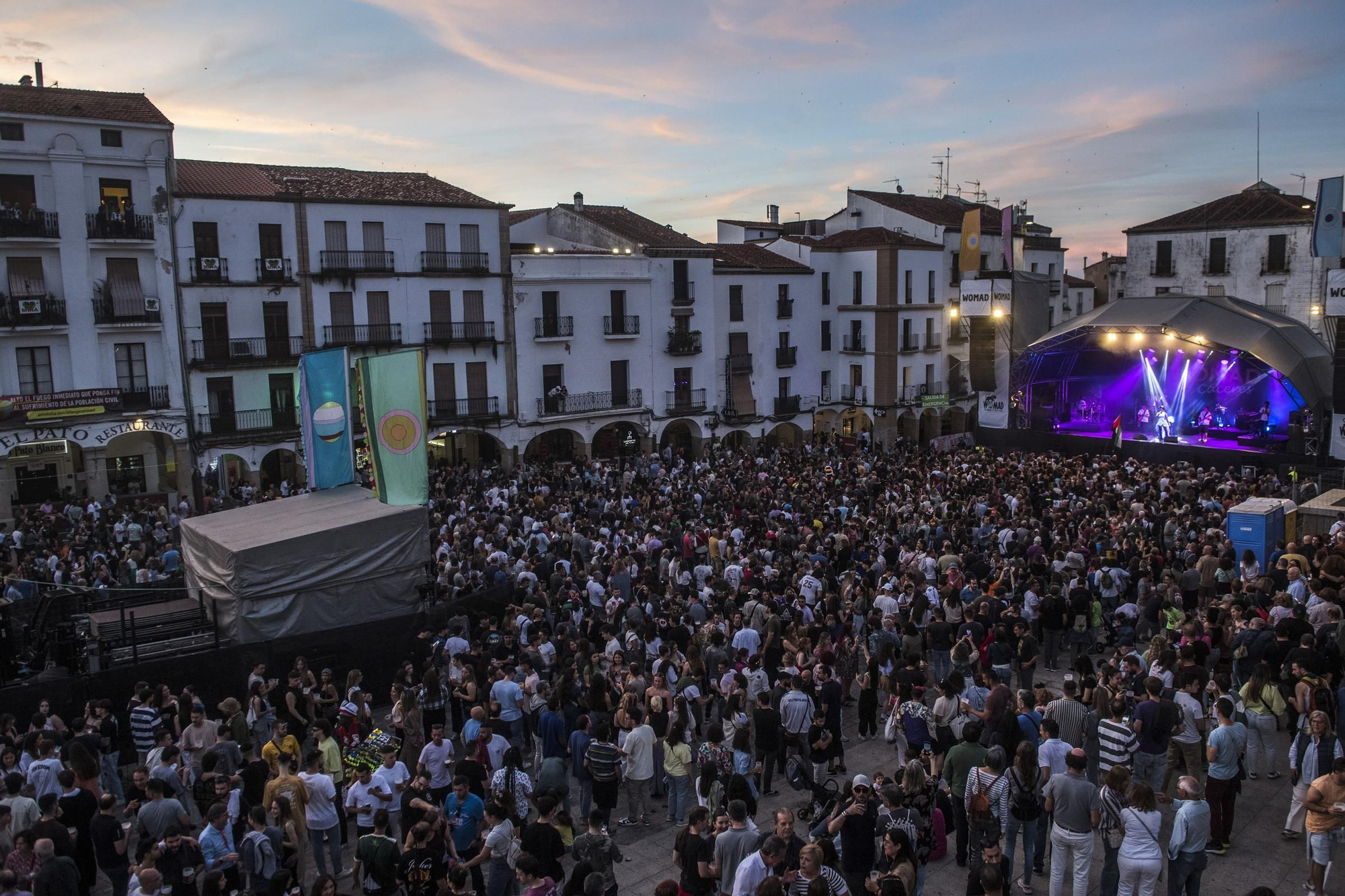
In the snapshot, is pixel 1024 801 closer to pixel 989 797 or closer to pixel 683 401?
pixel 989 797

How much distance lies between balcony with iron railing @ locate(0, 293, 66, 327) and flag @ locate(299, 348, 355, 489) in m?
13.8

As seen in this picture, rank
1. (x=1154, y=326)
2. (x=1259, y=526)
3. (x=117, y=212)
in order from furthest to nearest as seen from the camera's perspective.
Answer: (x=1154, y=326) < (x=117, y=212) < (x=1259, y=526)

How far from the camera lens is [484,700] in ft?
36.0

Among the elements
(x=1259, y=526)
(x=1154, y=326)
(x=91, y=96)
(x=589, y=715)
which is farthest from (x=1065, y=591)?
(x=91, y=96)

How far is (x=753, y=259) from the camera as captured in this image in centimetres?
3925

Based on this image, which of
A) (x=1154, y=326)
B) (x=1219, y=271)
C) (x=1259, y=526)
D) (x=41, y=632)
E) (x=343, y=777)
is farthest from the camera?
(x=1219, y=271)

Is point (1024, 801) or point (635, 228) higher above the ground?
point (635, 228)

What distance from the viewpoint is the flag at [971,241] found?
39312 millimetres

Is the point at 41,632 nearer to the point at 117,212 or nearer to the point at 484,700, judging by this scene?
the point at 484,700

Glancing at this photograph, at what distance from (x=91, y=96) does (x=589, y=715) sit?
2582cm

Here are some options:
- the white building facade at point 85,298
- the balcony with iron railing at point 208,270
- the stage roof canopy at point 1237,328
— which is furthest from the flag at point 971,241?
the white building facade at point 85,298

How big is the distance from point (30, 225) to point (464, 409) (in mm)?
12479

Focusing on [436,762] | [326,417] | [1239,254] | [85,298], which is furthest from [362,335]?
[1239,254]

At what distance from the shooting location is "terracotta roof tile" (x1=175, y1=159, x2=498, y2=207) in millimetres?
28172
